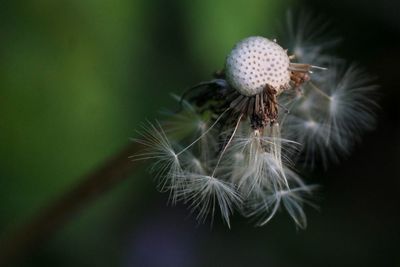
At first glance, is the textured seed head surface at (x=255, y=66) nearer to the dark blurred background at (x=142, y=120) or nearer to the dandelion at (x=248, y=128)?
the dandelion at (x=248, y=128)

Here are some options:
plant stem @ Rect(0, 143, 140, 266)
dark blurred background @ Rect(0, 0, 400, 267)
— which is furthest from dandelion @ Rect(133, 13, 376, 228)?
dark blurred background @ Rect(0, 0, 400, 267)

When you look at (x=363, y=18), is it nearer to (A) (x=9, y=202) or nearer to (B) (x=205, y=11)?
(B) (x=205, y=11)

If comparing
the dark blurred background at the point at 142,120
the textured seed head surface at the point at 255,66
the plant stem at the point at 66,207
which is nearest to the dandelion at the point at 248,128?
the textured seed head surface at the point at 255,66

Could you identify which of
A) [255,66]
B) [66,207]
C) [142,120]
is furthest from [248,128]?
[142,120]

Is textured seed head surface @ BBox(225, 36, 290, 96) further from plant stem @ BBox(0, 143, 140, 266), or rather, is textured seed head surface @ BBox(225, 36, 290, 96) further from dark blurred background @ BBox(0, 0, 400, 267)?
dark blurred background @ BBox(0, 0, 400, 267)

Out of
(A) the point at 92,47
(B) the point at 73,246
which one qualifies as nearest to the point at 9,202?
(B) the point at 73,246

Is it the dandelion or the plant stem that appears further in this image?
the plant stem

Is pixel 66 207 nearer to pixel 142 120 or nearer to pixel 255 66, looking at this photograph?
pixel 142 120
